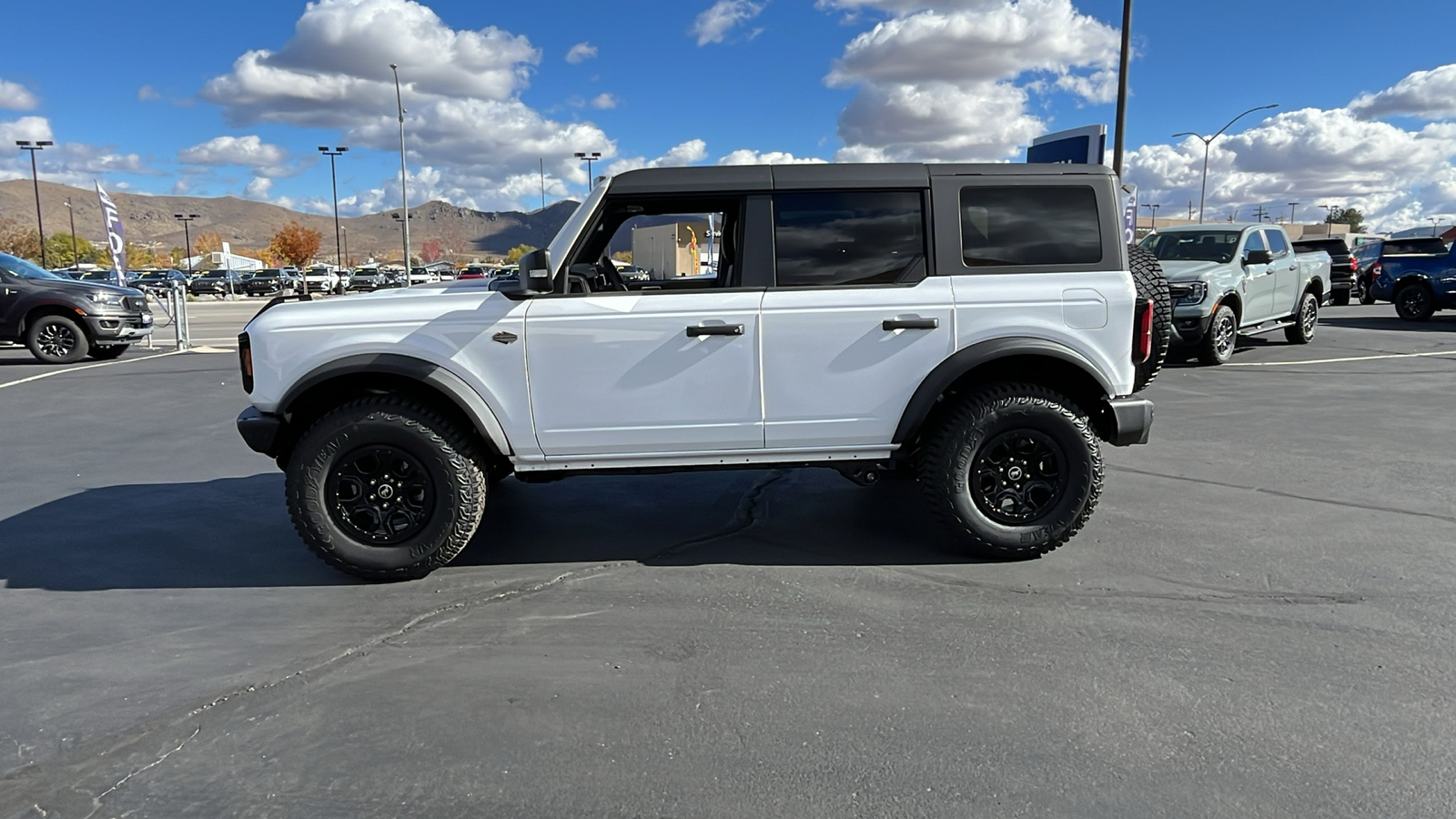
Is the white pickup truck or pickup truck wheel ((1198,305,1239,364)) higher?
the white pickup truck

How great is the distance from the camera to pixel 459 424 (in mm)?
4344

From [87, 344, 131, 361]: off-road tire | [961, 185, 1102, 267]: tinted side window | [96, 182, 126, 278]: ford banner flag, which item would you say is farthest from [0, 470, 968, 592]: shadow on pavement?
[96, 182, 126, 278]: ford banner flag

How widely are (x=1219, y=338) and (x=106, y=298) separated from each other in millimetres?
16032

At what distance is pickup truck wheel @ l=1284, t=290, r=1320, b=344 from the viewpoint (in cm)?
1382

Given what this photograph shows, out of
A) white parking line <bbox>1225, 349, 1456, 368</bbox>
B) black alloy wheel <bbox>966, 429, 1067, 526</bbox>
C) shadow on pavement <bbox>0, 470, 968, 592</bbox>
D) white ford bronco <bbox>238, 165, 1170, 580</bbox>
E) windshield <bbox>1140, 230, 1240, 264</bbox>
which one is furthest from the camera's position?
windshield <bbox>1140, 230, 1240, 264</bbox>

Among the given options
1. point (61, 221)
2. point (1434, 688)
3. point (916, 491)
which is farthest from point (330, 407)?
point (61, 221)

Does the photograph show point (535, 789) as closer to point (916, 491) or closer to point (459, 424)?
point (459, 424)

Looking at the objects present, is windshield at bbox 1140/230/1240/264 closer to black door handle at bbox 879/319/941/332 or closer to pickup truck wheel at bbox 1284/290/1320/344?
pickup truck wheel at bbox 1284/290/1320/344

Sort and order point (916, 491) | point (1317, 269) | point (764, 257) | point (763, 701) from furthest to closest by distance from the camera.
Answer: point (1317, 269) → point (916, 491) → point (764, 257) → point (763, 701)

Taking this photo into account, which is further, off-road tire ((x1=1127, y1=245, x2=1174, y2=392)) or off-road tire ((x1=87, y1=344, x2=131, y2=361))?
off-road tire ((x1=87, y1=344, x2=131, y2=361))

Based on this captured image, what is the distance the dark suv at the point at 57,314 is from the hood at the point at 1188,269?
15.2 metres

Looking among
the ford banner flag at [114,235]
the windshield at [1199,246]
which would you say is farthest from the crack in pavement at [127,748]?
the ford banner flag at [114,235]

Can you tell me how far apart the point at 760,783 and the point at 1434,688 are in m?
2.40

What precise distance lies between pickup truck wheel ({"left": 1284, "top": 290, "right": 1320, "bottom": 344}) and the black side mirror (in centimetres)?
1346
